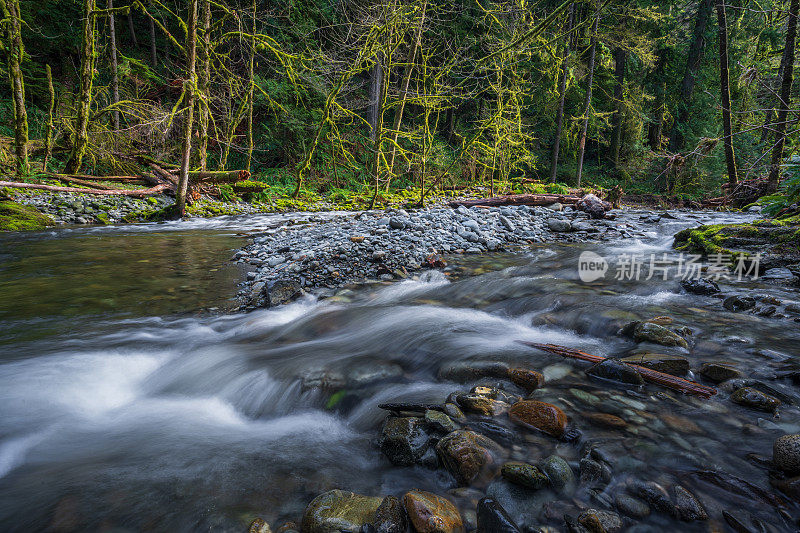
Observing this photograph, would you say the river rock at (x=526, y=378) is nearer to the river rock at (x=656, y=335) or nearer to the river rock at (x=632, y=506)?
the river rock at (x=632, y=506)

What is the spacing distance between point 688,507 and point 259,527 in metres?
1.57

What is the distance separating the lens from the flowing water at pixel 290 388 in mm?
1567

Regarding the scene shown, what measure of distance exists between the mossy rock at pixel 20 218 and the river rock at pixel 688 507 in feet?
35.5

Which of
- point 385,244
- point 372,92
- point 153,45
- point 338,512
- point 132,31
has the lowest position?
point 338,512

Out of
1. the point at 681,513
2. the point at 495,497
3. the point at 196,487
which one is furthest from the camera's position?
the point at 196,487

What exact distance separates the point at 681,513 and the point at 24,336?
465 cm

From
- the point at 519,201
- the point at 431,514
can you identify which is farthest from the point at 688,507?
the point at 519,201

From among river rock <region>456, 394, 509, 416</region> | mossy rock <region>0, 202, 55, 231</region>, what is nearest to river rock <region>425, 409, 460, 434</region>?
river rock <region>456, 394, 509, 416</region>

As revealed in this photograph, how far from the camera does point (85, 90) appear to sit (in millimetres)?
9703

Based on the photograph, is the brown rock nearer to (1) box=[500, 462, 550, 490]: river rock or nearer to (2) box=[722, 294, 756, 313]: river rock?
(1) box=[500, 462, 550, 490]: river rock

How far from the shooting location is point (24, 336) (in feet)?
10.4

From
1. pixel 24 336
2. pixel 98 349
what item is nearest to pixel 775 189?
pixel 98 349

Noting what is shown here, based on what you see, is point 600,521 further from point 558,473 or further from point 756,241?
point 756,241

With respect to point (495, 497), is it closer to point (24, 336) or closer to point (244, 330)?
point (244, 330)
